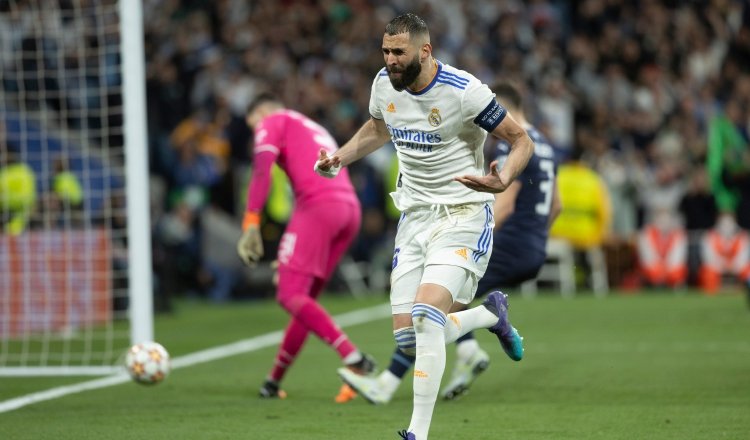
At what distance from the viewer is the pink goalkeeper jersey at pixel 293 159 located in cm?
945

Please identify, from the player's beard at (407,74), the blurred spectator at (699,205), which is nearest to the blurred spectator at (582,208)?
the blurred spectator at (699,205)

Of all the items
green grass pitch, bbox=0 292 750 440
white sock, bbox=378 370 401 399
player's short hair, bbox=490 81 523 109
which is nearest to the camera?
green grass pitch, bbox=0 292 750 440

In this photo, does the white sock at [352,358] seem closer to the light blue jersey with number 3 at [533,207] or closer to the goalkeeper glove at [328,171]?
the light blue jersey with number 3 at [533,207]

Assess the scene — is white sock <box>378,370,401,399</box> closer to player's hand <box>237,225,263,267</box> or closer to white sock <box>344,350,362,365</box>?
white sock <box>344,350,362,365</box>

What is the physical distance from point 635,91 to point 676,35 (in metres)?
1.35

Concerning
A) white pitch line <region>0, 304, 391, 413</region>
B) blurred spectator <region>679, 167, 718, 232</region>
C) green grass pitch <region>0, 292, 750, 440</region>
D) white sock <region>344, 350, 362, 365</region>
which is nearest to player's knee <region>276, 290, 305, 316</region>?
white sock <region>344, 350, 362, 365</region>

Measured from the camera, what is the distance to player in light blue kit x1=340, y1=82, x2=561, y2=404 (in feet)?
30.5

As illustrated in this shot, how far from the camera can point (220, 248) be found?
66.7 ft

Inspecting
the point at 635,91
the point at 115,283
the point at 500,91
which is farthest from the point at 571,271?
the point at 500,91

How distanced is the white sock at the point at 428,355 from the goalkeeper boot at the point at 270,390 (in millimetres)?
2898

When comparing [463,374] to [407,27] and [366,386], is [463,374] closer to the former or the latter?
[366,386]

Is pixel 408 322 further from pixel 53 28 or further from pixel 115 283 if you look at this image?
pixel 115 283

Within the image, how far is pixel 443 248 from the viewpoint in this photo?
696 centimetres

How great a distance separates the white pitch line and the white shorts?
324cm
